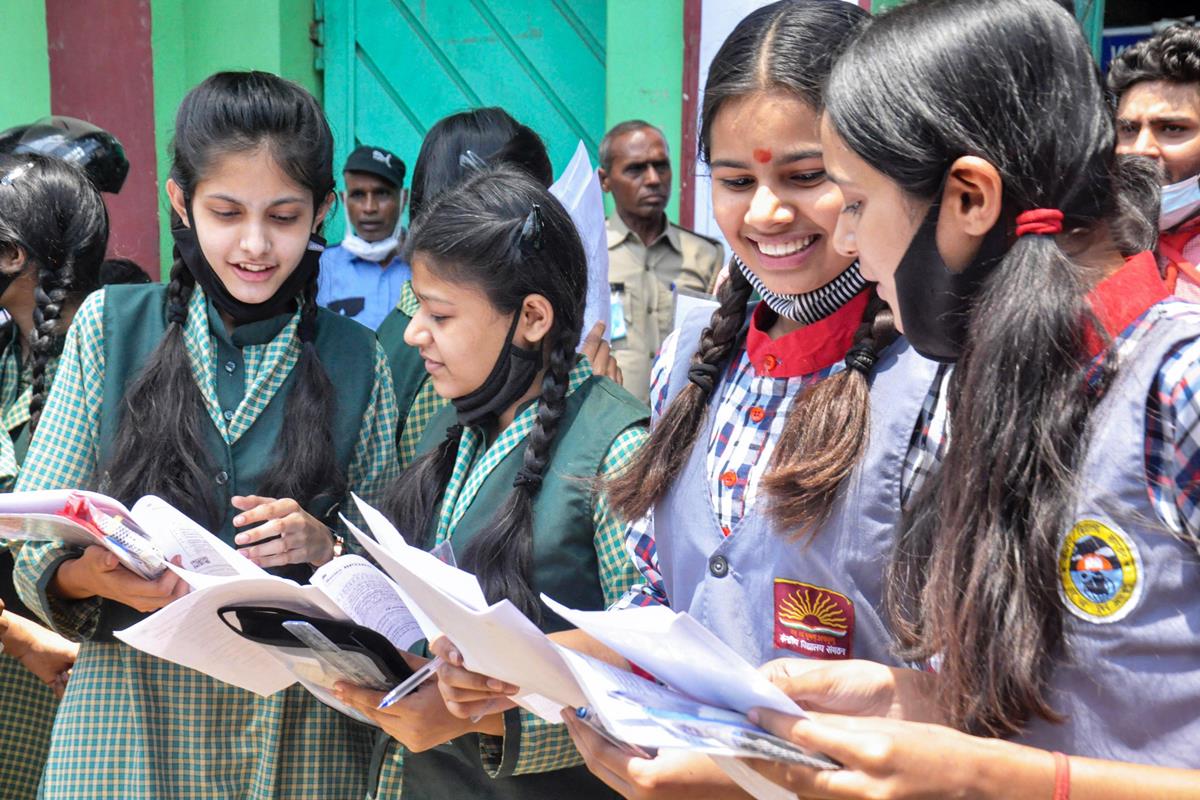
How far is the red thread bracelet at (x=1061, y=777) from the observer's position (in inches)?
43.4

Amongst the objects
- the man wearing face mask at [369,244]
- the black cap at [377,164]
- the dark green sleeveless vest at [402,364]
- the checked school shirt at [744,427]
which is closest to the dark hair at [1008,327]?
the checked school shirt at [744,427]

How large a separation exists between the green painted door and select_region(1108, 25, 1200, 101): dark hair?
2365 mm

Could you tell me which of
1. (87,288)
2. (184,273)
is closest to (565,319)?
(184,273)

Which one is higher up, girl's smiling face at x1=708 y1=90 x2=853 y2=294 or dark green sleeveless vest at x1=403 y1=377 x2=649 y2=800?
girl's smiling face at x1=708 y1=90 x2=853 y2=294

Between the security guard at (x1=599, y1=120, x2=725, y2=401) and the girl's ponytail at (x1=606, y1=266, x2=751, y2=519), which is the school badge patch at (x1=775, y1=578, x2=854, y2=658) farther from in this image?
the security guard at (x1=599, y1=120, x2=725, y2=401)

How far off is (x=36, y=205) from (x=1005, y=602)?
7.90 ft

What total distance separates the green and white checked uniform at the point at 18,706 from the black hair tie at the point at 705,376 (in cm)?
160

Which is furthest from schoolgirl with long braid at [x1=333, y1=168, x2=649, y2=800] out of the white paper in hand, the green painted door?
the green painted door

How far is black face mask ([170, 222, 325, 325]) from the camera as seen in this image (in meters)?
2.36

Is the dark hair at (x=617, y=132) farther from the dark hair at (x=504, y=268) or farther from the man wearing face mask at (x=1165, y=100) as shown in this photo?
the dark hair at (x=504, y=268)

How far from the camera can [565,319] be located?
2242 millimetres

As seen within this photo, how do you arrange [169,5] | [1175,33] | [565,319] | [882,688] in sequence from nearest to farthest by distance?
[882,688] < [565,319] < [1175,33] < [169,5]

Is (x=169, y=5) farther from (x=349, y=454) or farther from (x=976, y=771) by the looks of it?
(x=976, y=771)

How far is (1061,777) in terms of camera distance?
3.63 ft
